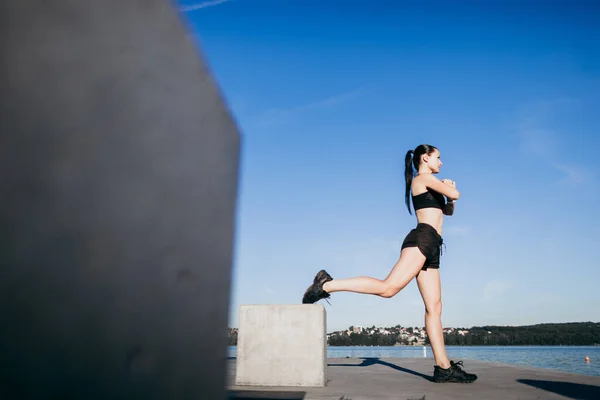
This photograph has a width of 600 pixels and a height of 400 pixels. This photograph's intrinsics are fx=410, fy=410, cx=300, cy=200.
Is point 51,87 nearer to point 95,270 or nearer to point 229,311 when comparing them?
point 95,270

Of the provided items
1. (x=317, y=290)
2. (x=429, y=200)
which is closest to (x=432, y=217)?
(x=429, y=200)

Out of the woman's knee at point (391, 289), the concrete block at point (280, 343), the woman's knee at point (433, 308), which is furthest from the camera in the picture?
the woman's knee at point (433, 308)

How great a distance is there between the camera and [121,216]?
2.66 ft

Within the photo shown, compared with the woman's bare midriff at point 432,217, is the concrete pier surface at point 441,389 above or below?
below

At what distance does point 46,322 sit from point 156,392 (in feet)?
1.29

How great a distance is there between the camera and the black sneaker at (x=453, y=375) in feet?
11.5

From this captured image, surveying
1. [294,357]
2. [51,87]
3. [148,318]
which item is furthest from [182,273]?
[294,357]

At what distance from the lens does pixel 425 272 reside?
4.05 metres

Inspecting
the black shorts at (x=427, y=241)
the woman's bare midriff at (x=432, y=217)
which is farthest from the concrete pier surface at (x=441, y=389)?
the woman's bare midriff at (x=432, y=217)

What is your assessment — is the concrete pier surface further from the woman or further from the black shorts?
the black shorts

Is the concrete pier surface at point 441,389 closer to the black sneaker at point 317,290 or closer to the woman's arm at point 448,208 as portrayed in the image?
the black sneaker at point 317,290

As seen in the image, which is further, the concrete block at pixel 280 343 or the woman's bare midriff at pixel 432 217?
the woman's bare midriff at pixel 432 217

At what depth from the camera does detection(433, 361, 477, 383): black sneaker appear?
138 inches

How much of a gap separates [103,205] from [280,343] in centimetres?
307
